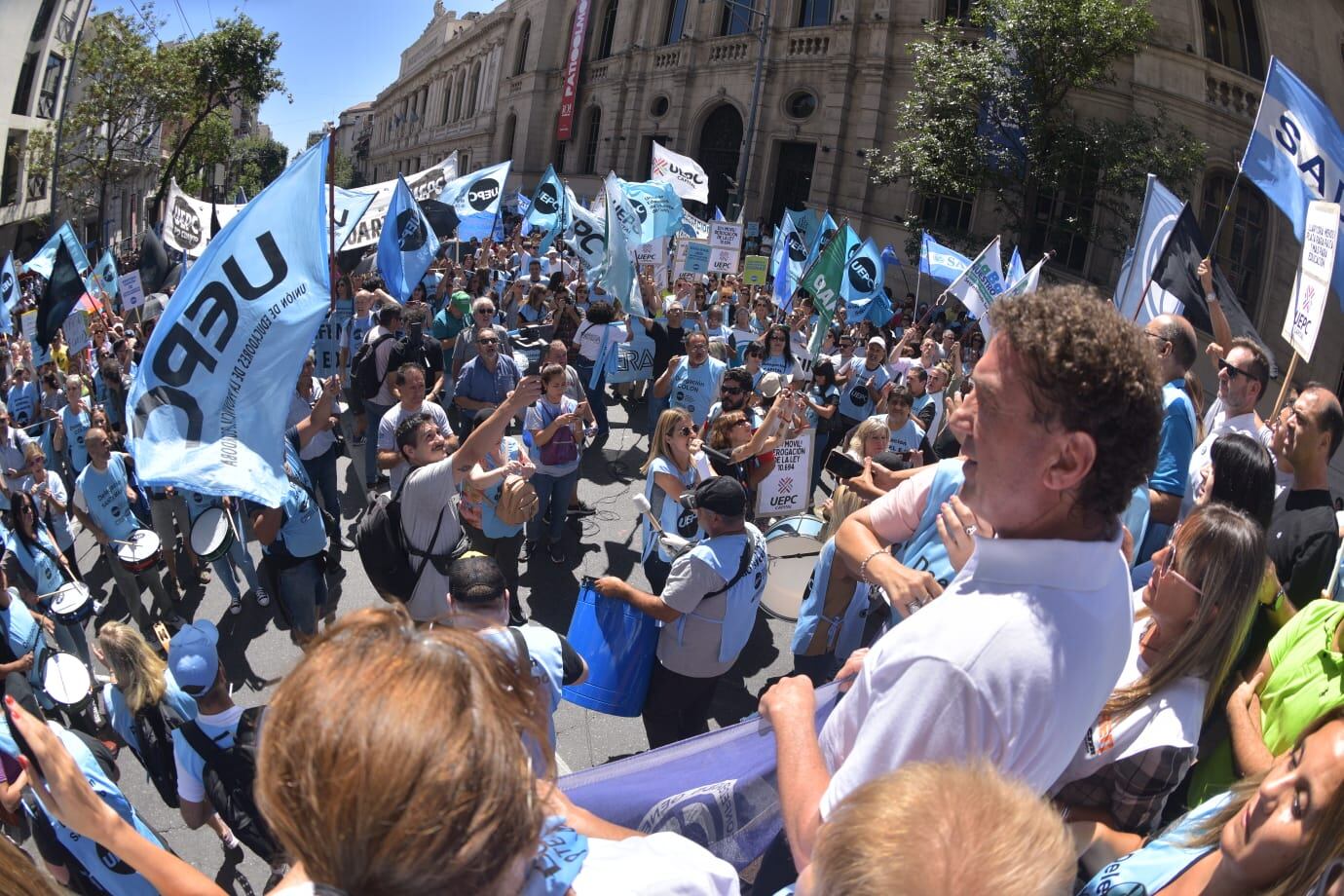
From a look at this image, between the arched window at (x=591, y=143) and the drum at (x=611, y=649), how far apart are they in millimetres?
34468

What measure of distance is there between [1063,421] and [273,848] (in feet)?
9.35

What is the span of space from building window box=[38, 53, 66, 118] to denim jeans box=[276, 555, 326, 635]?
30.9m

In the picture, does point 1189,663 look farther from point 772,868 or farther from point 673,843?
point 673,843

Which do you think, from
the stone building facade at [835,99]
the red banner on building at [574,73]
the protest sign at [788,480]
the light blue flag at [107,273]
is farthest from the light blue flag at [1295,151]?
the red banner on building at [574,73]

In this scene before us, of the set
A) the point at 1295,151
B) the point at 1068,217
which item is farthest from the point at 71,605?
the point at 1068,217

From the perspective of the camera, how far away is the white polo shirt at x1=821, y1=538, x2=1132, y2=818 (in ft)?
3.91

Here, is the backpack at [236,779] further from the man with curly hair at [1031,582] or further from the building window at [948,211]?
the building window at [948,211]

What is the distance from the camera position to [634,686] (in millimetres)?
3727

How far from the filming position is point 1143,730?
201 cm

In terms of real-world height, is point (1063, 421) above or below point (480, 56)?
below

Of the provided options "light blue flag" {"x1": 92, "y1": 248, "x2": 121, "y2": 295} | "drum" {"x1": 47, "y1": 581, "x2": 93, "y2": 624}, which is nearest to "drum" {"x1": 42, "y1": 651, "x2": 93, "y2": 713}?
"drum" {"x1": 47, "y1": 581, "x2": 93, "y2": 624}

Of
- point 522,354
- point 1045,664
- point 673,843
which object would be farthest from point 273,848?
point 522,354

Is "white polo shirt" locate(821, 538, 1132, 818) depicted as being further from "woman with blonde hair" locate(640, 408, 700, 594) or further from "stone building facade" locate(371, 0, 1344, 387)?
"stone building facade" locate(371, 0, 1344, 387)

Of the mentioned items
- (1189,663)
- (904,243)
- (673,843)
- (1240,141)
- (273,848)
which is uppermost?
(1240,141)
